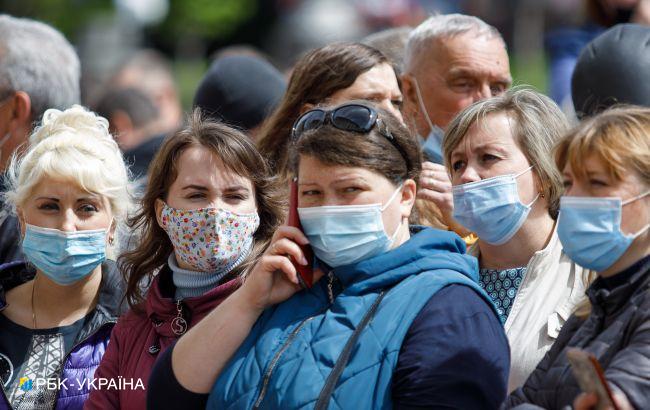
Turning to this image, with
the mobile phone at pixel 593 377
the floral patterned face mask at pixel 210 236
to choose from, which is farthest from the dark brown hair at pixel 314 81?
the mobile phone at pixel 593 377

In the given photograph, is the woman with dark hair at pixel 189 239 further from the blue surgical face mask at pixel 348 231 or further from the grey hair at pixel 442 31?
the grey hair at pixel 442 31

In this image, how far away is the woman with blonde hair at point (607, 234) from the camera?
10.6ft

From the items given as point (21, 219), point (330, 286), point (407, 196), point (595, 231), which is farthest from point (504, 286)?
point (21, 219)

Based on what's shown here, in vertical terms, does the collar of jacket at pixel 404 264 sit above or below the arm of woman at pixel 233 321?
above

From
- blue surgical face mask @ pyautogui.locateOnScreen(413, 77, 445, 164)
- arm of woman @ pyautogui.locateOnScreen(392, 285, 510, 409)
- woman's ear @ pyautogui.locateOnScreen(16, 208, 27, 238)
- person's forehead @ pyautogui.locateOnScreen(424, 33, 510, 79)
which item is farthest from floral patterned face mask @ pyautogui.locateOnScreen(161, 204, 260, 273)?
person's forehead @ pyautogui.locateOnScreen(424, 33, 510, 79)

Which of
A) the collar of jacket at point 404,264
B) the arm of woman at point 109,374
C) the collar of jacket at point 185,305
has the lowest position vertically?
the arm of woman at point 109,374

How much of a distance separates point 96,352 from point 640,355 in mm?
2545

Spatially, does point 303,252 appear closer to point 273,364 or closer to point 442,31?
point 273,364

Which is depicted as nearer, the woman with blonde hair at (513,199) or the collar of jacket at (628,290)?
the collar of jacket at (628,290)

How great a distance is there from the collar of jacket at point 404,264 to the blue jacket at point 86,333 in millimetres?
1508

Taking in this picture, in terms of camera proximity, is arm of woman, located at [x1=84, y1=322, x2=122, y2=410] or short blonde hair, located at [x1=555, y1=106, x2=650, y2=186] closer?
short blonde hair, located at [x1=555, y1=106, x2=650, y2=186]

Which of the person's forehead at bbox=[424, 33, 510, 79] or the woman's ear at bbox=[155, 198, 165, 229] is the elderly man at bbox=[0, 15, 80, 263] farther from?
the person's forehead at bbox=[424, 33, 510, 79]

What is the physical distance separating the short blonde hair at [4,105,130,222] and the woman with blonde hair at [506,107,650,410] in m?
2.36

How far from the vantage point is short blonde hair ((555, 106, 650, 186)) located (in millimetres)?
3271
